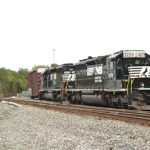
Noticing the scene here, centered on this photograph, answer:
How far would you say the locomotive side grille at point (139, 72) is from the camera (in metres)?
15.2

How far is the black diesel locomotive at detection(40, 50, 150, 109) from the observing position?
14961 millimetres

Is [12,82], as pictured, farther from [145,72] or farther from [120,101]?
[145,72]

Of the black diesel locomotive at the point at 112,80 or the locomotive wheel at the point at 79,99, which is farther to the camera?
the locomotive wheel at the point at 79,99

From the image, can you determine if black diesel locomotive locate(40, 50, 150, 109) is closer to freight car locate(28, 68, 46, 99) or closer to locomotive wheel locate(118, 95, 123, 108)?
locomotive wheel locate(118, 95, 123, 108)

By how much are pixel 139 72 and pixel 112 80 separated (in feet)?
5.80

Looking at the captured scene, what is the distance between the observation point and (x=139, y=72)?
50.2 feet

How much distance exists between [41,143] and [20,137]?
50.2 inches

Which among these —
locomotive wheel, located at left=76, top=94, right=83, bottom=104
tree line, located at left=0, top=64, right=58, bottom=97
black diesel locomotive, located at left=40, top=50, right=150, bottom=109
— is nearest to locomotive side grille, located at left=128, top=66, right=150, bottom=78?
black diesel locomotive, located at left=40, top=50, right=150, bottom=109

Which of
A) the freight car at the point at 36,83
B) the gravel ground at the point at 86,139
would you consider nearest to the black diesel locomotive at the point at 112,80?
the gravel ground at the point at 86,139

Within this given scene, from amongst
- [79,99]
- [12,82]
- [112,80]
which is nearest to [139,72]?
[112,80]

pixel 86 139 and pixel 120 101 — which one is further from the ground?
pixel 120 101

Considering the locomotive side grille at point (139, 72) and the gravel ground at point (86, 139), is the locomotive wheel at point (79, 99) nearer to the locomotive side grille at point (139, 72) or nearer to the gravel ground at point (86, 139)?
the locomotive side grille at point (139, 72)

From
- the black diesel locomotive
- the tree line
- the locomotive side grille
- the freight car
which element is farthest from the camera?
the tree line

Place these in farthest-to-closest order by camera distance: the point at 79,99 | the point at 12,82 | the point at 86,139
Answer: the point at 12,82 < the point at 79,99 < the point at 86,139
